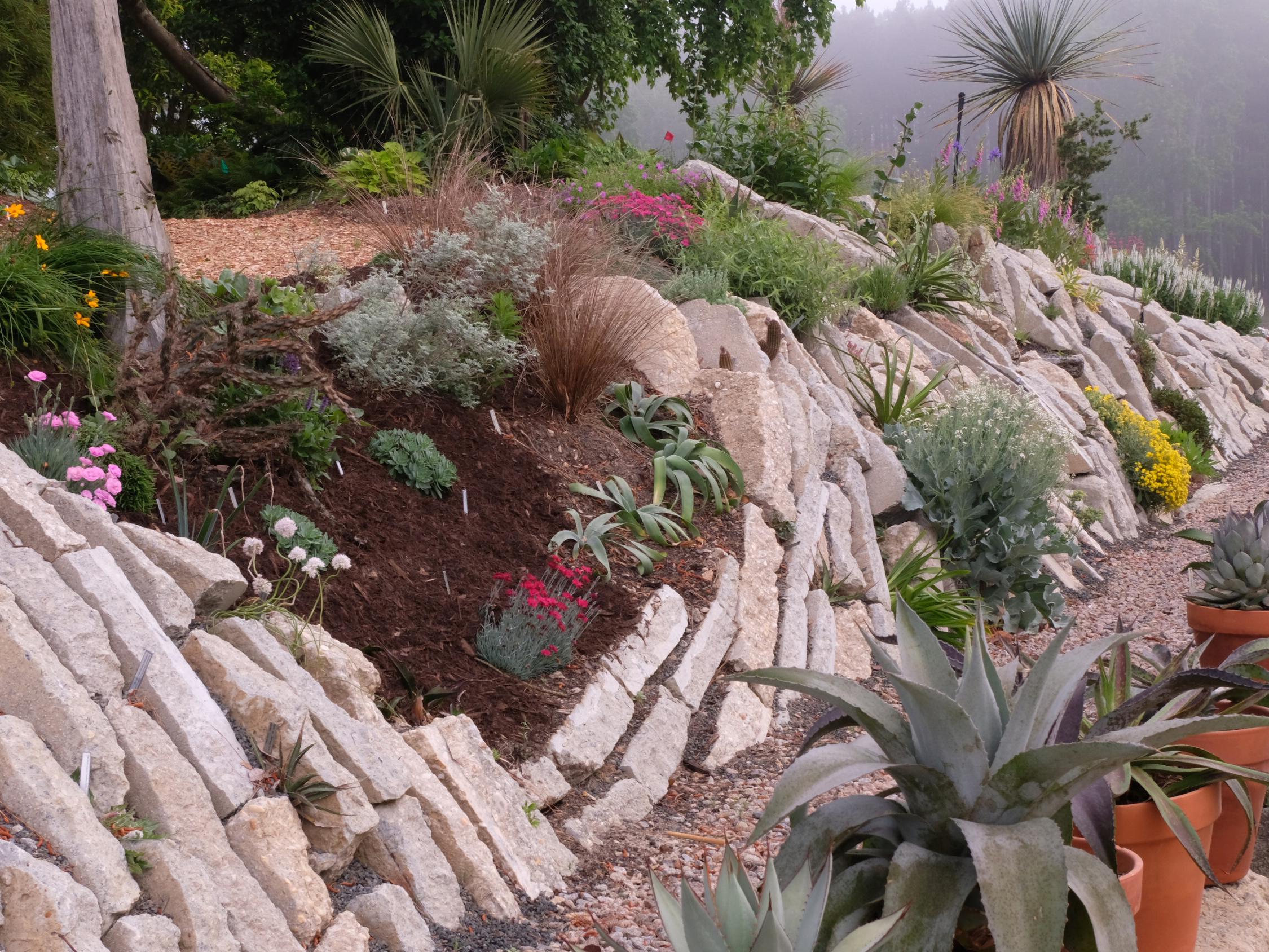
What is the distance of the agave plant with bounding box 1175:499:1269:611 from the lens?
3.57m

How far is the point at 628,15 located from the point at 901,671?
43.4 ft

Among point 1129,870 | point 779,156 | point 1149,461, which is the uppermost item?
point 779,156

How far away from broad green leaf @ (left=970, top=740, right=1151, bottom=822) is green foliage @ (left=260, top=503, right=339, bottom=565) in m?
2.63

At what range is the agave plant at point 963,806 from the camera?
1808mm

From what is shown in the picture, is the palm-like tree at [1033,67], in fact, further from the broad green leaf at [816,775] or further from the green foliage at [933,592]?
the broad green leaf at [816,775]

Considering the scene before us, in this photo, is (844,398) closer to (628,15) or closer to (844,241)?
(844,241)

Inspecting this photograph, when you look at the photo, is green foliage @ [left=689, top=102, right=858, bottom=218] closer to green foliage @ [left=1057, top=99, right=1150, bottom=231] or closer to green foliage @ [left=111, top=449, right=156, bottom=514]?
green foliage @ [left=111, top=449, right=156, bottom=514]

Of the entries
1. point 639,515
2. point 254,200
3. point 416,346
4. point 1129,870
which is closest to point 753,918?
point 1129,870

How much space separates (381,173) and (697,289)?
3300 millimetres

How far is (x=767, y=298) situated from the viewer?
318 inches

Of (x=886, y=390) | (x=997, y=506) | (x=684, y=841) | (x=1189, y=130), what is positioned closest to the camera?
(x=684, y=841)

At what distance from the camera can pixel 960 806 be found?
1995mm

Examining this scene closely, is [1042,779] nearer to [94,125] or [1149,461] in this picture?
[94,125]

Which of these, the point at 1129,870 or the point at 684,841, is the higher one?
the point at 1129,870
